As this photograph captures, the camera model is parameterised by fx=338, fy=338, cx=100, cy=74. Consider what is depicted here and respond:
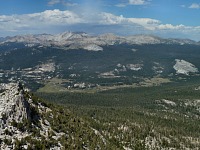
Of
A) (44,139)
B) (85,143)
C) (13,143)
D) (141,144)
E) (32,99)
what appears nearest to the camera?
→ (13,143)

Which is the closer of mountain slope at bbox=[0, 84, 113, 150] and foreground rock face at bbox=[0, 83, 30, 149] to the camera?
mountain slope at bbox=[0, 84, 113, 150]

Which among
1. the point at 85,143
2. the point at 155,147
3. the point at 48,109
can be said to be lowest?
the point at 155,147

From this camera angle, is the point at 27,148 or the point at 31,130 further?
the point at 31,130

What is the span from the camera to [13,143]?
81.9 meters

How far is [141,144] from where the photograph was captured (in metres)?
186

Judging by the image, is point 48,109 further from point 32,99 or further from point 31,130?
point 31,130

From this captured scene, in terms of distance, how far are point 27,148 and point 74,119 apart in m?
34.8

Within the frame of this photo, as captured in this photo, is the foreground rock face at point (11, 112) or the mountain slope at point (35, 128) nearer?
the mountain slope at point (35, 128)

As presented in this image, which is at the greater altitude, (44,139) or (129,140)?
(44,139)

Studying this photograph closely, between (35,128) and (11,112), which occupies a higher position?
(11,112)

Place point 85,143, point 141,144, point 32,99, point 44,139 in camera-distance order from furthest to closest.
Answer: point 141,144
point 32,99
point 85,143
point 44,139

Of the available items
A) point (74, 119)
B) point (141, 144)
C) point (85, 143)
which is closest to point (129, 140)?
point (141, 144)

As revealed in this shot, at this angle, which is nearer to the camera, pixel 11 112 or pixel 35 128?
pixel 11 112

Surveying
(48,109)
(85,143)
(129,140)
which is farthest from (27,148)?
(129,140)
